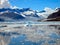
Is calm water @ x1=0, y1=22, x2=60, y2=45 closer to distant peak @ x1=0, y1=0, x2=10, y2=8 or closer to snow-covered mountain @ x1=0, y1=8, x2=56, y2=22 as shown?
snow-covered mountain @ x1=0, y1=8, x2=56, y2=22

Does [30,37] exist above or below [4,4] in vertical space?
below

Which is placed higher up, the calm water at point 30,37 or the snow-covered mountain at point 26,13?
the snow-covered mountain at point 26,13

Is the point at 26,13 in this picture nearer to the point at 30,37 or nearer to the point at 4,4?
the point at 4,4

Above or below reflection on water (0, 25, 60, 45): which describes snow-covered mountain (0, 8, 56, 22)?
above

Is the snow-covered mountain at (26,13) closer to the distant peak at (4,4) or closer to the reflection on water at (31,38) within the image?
the distant peak at (4,4)

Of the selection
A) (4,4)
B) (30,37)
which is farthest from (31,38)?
(4,4)

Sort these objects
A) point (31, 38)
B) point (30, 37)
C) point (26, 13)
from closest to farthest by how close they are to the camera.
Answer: point (31, 38), point (30, 37), point (26, 13)

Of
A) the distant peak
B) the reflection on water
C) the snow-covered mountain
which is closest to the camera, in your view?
the reflection on water

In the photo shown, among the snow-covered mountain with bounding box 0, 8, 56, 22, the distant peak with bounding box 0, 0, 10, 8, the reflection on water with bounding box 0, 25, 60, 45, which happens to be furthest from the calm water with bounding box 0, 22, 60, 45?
the distant peak with bounding box 0, 0, 10, 8

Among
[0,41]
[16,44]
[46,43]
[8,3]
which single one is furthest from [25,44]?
[8,3]

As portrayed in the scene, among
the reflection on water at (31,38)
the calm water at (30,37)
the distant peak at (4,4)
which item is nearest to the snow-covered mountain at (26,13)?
the distant peak at (4,4)

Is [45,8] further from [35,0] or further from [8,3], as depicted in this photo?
[8,3]
